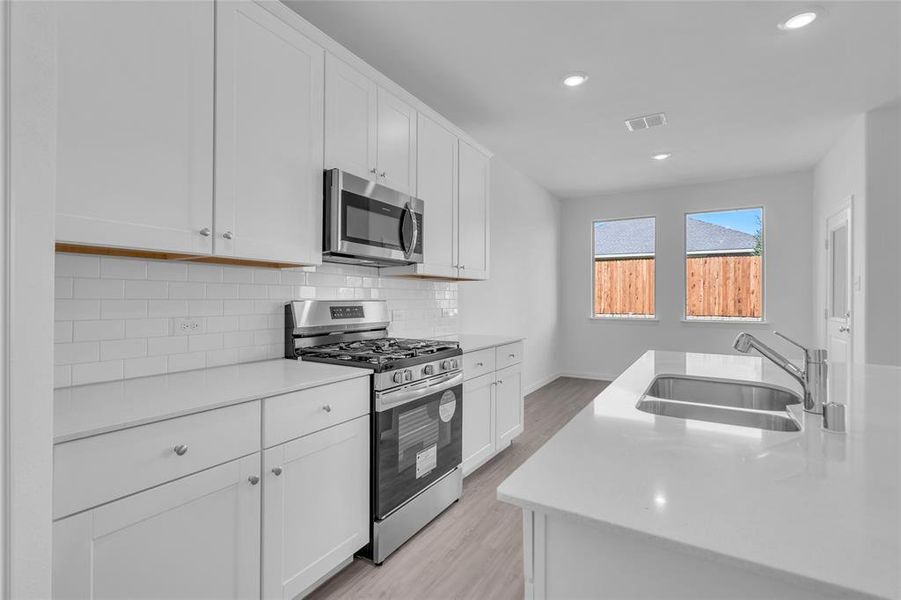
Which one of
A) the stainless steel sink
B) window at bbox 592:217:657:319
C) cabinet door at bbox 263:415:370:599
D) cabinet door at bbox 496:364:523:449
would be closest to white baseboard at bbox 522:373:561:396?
window at bbox 592:217:657:319

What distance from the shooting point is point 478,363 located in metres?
2.98

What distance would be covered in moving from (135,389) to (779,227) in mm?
6383

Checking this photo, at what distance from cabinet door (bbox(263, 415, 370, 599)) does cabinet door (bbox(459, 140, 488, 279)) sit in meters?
1.72

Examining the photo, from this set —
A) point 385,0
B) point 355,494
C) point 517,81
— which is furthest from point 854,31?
point 355,494

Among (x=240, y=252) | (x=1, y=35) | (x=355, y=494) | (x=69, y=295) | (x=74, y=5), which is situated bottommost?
(x=355, y=494)

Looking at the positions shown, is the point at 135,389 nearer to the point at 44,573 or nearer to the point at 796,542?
the point at 44,573

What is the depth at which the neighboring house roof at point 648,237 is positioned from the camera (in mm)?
5641

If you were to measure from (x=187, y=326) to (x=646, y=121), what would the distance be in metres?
3.60

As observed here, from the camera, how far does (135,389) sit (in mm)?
1549

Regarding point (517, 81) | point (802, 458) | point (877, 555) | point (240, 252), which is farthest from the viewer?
point (517, 81)

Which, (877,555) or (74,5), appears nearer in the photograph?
(877,555)

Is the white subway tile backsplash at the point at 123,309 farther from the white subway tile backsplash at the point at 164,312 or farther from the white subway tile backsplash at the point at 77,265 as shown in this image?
the white subway tile backsplash at the point at 77,265

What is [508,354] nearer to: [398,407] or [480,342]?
[480,342]

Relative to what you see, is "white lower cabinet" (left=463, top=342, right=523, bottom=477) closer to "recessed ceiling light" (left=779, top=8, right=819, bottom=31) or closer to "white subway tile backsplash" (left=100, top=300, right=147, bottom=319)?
"white subway tile backsplash" (left=100, top=300, right=147, bottom=319)
